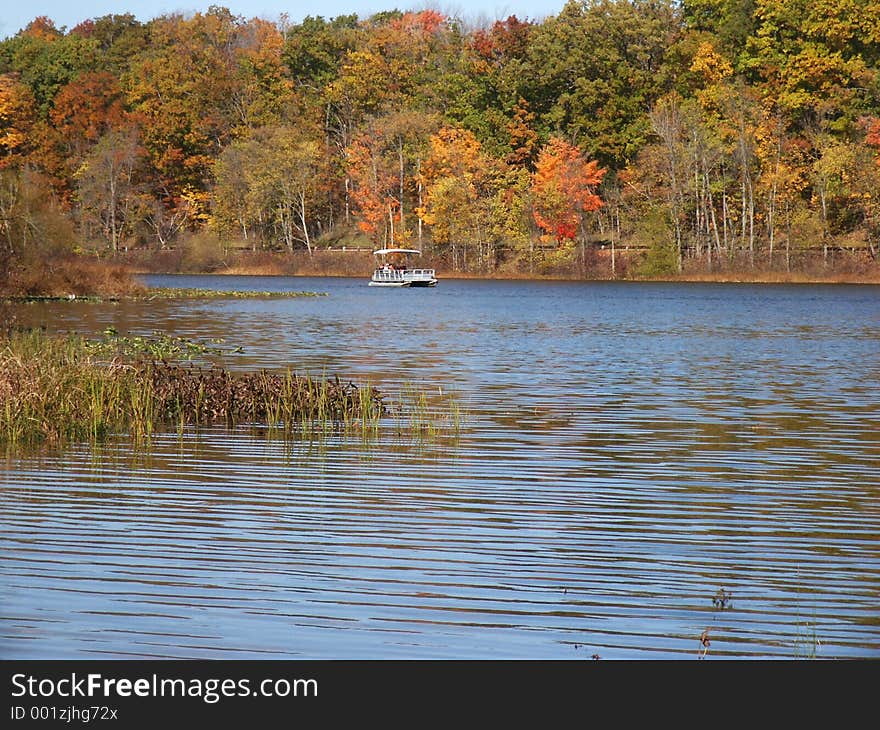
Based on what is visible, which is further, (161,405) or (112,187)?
(112,187)

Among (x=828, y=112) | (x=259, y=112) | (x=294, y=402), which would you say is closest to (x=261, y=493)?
(x=294, y=402)

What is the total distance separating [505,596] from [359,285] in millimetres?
87596

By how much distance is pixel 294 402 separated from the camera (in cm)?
2111

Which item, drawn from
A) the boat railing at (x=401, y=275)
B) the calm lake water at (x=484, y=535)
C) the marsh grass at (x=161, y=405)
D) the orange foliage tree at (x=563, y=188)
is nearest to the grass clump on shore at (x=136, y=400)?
the marsh grass at (x=161, y=405)

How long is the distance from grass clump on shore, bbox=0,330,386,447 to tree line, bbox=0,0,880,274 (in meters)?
74.3

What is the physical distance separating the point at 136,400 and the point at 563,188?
3356 inches

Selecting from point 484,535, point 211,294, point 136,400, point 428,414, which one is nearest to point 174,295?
point 211,294

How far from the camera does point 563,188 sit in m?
103

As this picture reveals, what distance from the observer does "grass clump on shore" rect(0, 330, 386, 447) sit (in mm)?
18359

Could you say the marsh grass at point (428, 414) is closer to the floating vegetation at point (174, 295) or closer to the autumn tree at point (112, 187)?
the floating vegetation at point (174, 295)

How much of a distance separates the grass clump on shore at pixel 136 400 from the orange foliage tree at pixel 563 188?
81466mm

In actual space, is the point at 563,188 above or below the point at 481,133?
below

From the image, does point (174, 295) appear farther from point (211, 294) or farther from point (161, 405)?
point (161, 405)

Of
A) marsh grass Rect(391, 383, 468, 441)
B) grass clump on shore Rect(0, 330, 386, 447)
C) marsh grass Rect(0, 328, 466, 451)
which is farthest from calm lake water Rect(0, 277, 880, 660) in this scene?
grass clump on shore Rect(0, 330, 386, 447)
